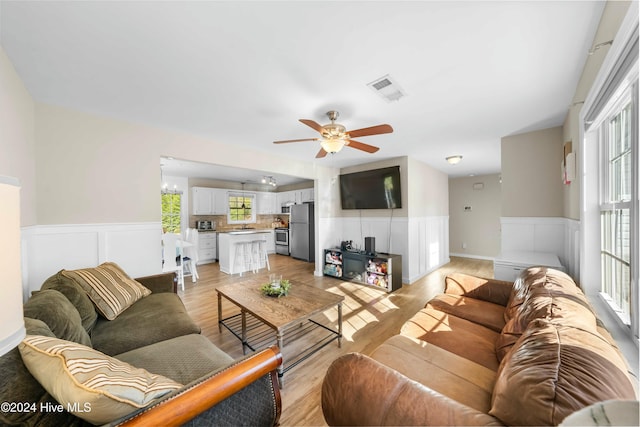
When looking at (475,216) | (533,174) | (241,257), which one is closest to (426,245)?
(533,174)

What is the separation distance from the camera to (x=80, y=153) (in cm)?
234

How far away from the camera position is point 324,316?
9.58 feet

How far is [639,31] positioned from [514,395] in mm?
1366

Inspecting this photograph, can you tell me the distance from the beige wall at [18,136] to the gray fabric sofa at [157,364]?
84 centimetres

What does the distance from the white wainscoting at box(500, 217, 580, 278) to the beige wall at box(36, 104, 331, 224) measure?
168 inches

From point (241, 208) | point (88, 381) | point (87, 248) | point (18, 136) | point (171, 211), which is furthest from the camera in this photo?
point (241, 208)

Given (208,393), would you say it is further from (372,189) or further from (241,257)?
(241,257)

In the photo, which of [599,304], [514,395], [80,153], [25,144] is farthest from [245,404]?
[80,153]

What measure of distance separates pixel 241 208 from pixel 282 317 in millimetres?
5768

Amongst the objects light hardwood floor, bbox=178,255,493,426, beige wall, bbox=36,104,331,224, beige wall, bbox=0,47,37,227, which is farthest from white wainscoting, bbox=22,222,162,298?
light hardwood floor, bbox=178,255,493,426

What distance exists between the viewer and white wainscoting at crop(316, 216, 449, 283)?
4344mm

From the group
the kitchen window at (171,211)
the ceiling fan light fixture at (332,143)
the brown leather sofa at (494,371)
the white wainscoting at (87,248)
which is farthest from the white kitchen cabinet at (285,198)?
the brown leather sofa at (494,371)

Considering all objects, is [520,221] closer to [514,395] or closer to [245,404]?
[514,395]

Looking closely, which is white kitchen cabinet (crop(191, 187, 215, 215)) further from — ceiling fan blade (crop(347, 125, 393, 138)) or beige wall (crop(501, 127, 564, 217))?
beige wall (crop(501, 127, 564, 217))
